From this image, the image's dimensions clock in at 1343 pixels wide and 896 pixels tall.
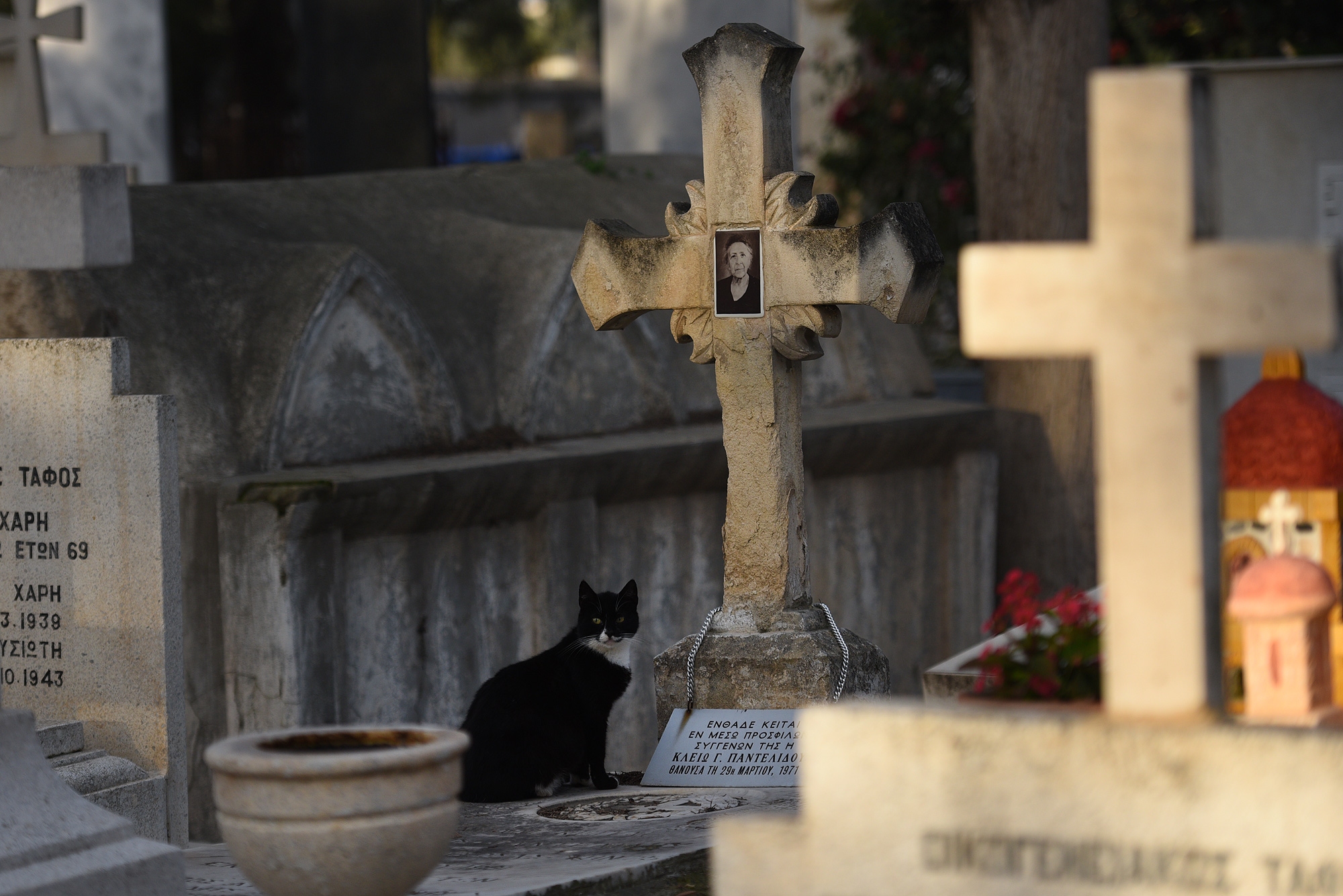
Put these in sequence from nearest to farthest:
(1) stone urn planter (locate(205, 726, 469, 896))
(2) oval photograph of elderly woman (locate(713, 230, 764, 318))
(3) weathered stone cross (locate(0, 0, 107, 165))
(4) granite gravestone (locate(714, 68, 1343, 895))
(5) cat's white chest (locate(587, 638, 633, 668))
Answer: (4) granite gravestone (locate(714, 68, 1343, 895)), (1) stone urn planter (locate(205, 726, 469, 896)), (2) oval photograph of elderly woman (locate(713, 230, 764, 318)), (5) cat's white chest (locate(587, 638, 633, 668)), (3) weathered stone cross (locate(0, 0, 107, 165))

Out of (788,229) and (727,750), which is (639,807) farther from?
(788,229)

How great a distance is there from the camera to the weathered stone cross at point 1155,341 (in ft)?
9.96

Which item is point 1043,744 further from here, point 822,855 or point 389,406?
point 389,406

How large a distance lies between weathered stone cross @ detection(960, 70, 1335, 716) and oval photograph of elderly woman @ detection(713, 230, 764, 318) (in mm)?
3055

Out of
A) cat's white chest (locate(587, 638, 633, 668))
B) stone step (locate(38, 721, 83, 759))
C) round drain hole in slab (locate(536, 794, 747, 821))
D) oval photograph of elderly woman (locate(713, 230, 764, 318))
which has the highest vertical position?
oval photograph of elderly woman (locate(713, 230, 764, 318))

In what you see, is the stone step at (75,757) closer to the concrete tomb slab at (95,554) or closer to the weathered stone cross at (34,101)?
the concrete tomb slab at (95,554)

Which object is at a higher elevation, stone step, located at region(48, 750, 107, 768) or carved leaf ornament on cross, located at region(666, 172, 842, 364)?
carved leaf ornament on cross, located at region(666, 172, 842, 364)

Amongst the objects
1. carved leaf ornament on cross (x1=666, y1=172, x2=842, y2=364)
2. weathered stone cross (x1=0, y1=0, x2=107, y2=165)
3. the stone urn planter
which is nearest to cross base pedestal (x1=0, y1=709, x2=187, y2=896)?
the stone urn planter

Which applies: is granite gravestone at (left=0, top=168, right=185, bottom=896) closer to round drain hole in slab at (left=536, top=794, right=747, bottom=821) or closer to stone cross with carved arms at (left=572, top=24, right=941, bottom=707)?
round drain hole in slab at (left=536, top=794, right=747, bottom=821)

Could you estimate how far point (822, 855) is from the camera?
3.26m

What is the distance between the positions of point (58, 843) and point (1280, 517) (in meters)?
2.90

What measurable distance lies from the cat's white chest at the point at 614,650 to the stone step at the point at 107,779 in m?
1.50

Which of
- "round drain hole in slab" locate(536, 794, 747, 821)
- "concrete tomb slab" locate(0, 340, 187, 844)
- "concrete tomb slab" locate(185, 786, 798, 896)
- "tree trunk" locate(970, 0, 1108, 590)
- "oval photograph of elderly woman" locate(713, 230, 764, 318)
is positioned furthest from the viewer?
"tree trunk" locate(970, 0, 1108, 590)

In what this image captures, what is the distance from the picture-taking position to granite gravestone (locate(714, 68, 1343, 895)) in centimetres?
296
